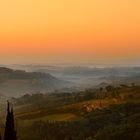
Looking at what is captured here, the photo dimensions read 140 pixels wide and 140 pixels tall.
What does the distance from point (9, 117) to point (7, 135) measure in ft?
11.1

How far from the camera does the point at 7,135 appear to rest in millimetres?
64562

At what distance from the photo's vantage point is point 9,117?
6306 centimetres
